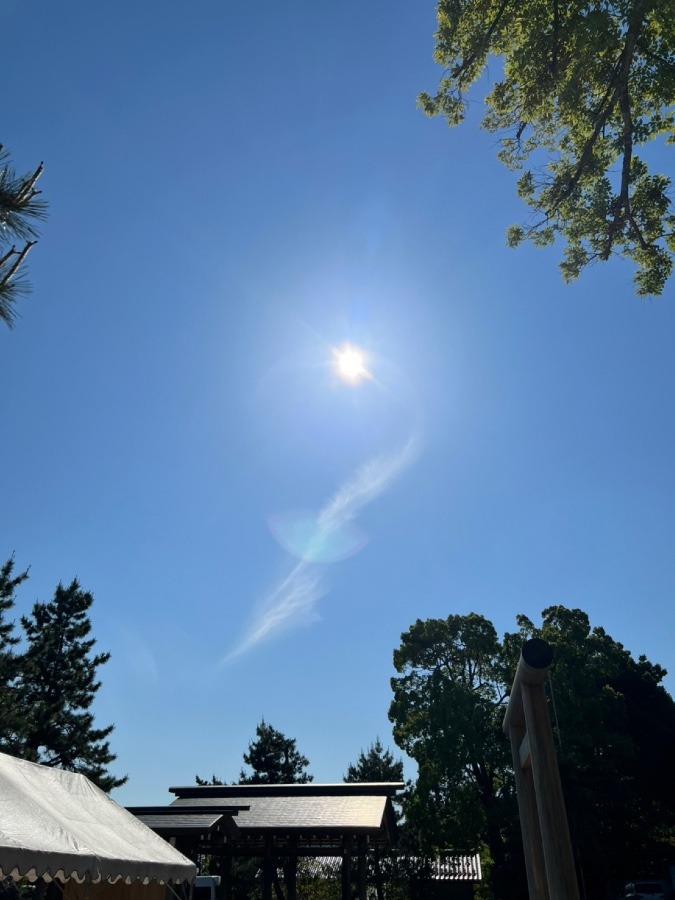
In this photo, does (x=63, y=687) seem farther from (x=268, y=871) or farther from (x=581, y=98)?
(x=581, y=98)

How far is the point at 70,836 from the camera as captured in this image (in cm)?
504

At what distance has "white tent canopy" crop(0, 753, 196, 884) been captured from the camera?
4.41 meters

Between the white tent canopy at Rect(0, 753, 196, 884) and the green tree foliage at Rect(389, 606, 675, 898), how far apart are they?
53.1 ft

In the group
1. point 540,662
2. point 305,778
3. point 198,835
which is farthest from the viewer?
point 305,778

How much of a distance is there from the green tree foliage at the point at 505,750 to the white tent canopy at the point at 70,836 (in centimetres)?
1617

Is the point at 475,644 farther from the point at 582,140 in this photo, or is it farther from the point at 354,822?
the point at 582,140

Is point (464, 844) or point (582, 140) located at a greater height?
point (582, 140)

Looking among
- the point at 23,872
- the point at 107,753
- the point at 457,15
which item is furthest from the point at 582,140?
the point at 107,753

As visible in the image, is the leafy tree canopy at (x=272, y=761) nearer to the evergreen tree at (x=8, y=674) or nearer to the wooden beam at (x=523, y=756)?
the evergreen tree at (x=8, y=674)

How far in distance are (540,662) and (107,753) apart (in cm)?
2689

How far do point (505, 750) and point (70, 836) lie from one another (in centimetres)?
1917

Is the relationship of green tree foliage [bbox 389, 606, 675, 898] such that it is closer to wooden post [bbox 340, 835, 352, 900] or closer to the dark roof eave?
the dark roof eave

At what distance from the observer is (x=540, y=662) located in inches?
97.7

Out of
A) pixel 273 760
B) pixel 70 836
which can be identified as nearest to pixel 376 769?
pixel 273 760
